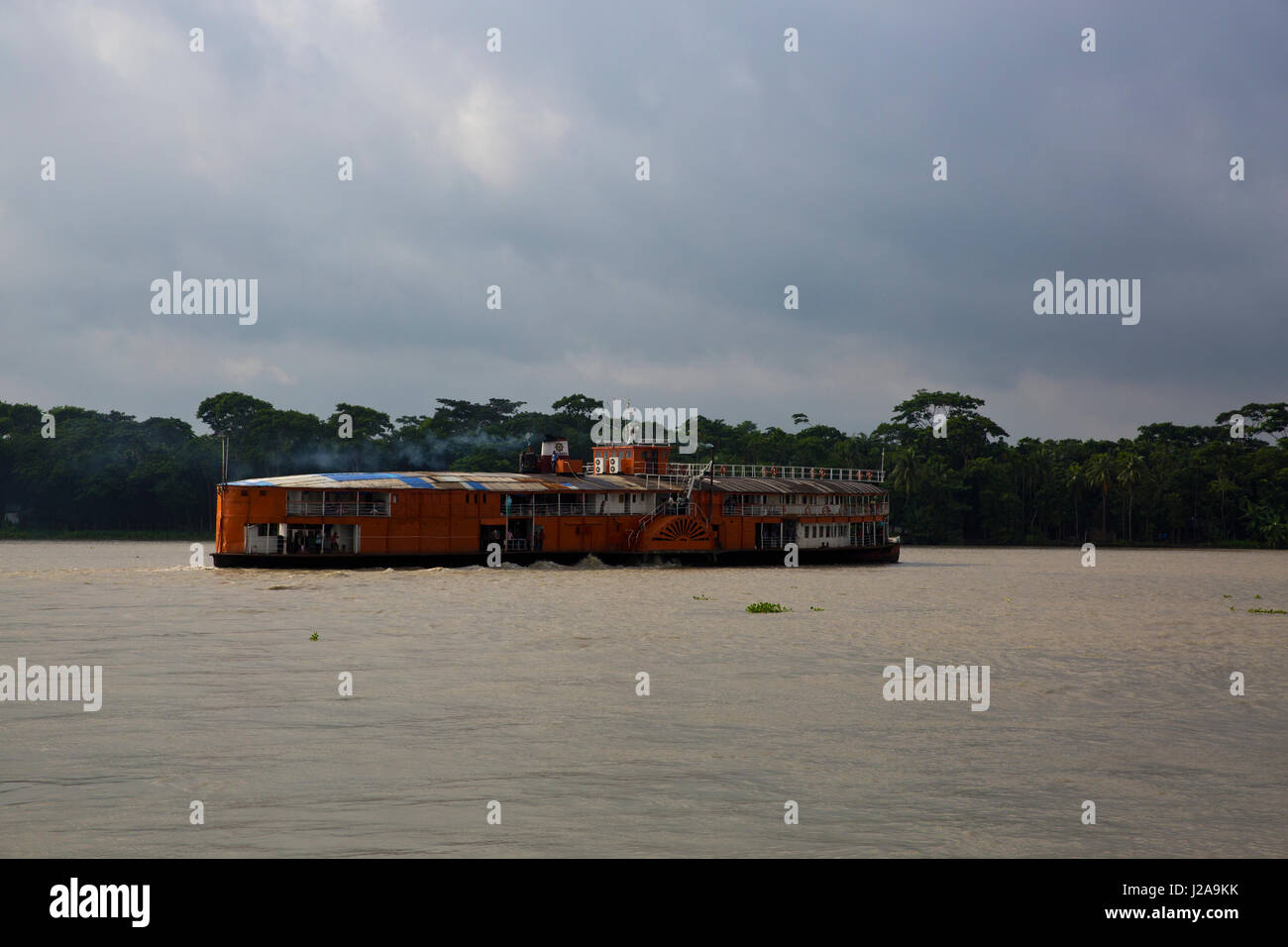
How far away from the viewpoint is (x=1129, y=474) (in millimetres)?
131375

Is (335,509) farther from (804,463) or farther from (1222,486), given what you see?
(1222,486)

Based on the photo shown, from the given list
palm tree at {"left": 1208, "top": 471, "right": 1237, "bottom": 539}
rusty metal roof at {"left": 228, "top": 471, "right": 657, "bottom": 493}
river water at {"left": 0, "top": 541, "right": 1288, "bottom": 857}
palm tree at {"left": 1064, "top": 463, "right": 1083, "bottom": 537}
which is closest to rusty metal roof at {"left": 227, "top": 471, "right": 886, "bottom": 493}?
rusty metal roof at {"left": 228, "top": 471, "right": 657, "bottom": 493}

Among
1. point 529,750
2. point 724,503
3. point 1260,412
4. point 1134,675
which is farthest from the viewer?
point 1260,412

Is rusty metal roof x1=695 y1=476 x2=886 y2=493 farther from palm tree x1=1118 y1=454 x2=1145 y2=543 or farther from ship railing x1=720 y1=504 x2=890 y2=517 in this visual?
palm tree x1=1118 y1=454 x2=1145 y2=543

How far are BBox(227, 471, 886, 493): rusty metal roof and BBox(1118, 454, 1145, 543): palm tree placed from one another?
64.1 meters

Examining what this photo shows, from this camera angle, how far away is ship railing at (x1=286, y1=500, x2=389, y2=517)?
188 feet

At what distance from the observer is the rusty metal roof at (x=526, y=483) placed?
5903cm

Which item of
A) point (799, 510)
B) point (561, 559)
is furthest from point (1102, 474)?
point (561, 559)

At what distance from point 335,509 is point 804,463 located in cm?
9742

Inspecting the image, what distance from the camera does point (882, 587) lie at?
52.9 meters

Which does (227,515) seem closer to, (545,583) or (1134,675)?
(545,583)

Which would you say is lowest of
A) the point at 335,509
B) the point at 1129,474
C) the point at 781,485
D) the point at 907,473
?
the point at 335,509
